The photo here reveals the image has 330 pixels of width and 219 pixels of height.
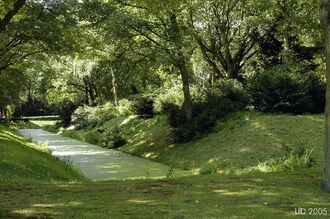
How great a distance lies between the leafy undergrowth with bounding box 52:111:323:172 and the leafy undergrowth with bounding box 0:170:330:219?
455cm

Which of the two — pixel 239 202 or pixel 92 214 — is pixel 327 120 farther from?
pixel 92 214

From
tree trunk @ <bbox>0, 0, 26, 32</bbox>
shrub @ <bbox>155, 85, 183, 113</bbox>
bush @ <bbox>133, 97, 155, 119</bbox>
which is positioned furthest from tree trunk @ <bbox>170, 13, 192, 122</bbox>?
tree trunk @ <bbox>0, 0, 26, 32</bbox>

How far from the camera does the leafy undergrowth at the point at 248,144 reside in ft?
54.6

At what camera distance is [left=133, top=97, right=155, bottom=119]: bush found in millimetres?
31719

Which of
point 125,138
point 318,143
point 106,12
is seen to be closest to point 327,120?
point 318,143

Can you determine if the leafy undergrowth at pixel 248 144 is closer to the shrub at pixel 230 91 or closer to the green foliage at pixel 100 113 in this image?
the shrub at pixel 230 91

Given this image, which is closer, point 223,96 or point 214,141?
point 214,141

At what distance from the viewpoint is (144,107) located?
3219 centimetres

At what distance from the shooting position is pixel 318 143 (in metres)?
16.8

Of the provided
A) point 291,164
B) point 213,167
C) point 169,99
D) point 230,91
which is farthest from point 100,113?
point 291,164

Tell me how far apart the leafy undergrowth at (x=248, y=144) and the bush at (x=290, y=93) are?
3.17 ft

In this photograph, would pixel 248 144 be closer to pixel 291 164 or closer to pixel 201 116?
pixel 291 164

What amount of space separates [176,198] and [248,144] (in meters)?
10.2

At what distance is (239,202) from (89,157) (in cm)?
1723
